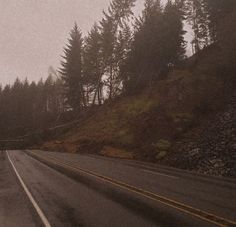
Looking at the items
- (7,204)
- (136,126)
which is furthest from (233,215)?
(136,126)

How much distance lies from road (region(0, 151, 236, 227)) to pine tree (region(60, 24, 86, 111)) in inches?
1717

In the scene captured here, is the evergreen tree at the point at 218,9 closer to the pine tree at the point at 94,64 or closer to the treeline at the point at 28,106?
the pine tree at the point at 94,64

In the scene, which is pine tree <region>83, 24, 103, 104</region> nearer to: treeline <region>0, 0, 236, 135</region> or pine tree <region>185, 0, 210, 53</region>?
treeline <region>0, 0, 236, 135</region>

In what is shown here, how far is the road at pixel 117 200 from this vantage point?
8641 mm

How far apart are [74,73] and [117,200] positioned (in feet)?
166

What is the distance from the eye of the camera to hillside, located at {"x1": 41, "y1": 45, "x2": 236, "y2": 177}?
21462 mm

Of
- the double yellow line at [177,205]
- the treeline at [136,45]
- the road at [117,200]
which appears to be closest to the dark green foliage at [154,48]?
the treeline at [136,45]

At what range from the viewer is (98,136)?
37.8m

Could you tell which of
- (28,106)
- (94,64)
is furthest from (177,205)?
(28,106)

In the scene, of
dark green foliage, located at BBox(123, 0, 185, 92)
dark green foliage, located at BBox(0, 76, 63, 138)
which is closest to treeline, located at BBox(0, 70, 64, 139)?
dark green foliage, located at BBox(0, 76, 63, 138)

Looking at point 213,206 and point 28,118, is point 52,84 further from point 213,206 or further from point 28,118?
point 213,206

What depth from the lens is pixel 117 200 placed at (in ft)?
36.3

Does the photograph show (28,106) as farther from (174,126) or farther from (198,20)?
(174,126)

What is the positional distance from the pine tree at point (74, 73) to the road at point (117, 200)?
4360 cm
